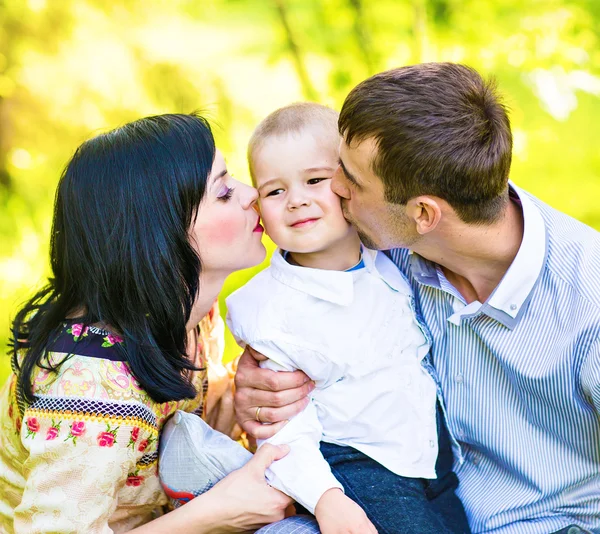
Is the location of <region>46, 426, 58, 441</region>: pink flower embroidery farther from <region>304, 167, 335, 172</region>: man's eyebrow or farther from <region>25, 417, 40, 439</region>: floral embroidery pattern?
<region>304, 167, 335, 172</region>: man's eyebrow

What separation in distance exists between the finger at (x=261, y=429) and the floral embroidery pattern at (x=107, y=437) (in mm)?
452

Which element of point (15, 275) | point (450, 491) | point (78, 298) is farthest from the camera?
point (15, 275)

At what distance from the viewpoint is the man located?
205 cm

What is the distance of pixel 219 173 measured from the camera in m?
2.21

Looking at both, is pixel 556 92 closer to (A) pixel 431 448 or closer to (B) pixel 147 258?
(A) pixel 431 448

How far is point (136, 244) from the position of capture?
2055 mm

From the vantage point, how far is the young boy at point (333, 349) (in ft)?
6.91

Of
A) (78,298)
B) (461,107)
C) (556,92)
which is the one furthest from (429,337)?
(556,92)

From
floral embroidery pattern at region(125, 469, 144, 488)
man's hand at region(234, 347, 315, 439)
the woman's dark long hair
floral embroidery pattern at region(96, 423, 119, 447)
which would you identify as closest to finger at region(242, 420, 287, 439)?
man's hand at region(234, 347, 315, 439)

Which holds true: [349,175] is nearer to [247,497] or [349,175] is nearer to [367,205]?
[367,205]

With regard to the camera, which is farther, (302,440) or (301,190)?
(301,190)

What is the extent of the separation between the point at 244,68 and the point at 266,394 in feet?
10.5

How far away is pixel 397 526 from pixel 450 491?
307 millimetres

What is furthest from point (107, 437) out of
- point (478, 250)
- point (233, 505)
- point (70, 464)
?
point (478, 250)
